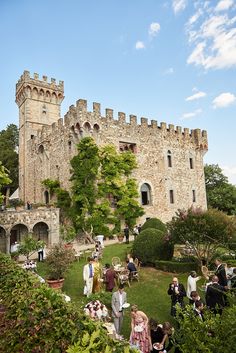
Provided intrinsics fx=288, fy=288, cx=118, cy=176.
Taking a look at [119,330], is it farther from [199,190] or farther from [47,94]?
[47,94]

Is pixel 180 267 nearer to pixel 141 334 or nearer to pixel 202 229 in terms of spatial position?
pixel 202 229

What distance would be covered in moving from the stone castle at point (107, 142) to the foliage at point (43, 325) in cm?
1879

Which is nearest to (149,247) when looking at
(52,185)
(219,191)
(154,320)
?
(154,320)

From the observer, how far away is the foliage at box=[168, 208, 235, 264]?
1341 cm

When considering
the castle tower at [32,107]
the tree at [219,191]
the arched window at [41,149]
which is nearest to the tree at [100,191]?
the arched window at [41,149]

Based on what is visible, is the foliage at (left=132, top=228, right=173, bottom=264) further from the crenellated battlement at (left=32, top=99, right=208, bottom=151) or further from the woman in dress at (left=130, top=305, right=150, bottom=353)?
the crenellated battlement at (left=32, top=99, right=208, bottom=151)

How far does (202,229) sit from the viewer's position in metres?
13.6

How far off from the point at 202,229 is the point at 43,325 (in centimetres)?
995

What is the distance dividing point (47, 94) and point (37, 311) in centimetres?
3316

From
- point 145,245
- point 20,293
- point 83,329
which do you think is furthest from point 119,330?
point 145,245

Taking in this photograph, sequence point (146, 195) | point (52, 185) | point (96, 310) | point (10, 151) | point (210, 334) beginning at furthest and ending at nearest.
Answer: point (10, 151) → point (146, 195) → point (52, 185) → point (96, 310) → point (210, 334)

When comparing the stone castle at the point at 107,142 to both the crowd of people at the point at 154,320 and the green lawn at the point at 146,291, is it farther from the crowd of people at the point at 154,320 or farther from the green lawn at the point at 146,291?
the crowd of people at the point at 154,320

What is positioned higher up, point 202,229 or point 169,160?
point 169,160

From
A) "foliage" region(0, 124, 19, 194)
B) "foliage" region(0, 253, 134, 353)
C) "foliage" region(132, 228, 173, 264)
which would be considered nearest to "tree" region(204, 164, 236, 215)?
"foliage" region(132, 228, 173, 264)
